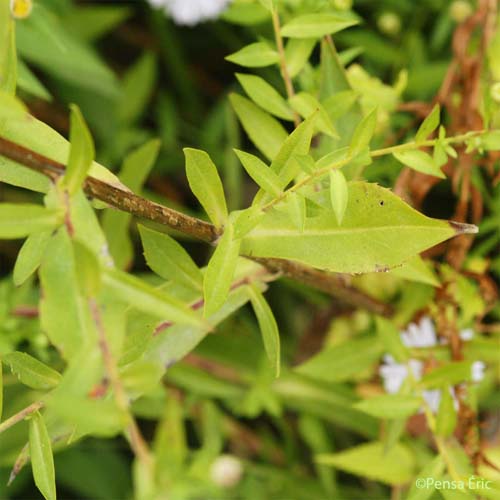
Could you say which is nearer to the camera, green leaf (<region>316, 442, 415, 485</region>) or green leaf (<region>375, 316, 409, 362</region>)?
green leaf (<region>375, 316, 409, 362</region>)

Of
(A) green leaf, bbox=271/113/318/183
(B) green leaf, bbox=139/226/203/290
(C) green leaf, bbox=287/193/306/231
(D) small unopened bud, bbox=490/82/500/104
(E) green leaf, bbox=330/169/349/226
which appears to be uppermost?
(D) small unopened bud, bbox=490/82/500/104

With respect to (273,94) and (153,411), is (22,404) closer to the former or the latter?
(153,411)

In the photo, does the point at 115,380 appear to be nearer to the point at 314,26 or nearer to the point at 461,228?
the point at 461,228

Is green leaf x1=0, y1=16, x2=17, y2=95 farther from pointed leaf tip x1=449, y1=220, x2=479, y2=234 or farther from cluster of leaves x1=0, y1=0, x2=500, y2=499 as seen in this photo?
pointed leaf tip x1=449, y1=220, x2=479, y2=234

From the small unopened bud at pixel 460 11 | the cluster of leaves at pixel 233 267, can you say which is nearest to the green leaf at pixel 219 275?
the cluster of leaves at pixel 233 267

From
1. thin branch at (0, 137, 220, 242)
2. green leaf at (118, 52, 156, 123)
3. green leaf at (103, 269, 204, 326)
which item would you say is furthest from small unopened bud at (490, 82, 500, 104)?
green leaf at (118, 52, 156, 123)

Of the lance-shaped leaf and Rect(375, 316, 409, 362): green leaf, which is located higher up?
the lance-shaped leaf
